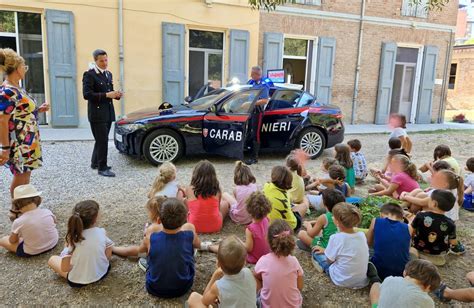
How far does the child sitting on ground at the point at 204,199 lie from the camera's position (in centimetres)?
408

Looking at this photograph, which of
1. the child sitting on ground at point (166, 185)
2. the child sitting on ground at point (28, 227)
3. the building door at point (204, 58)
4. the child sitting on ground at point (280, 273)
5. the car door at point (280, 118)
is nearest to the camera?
the child sitting on ground at point (280, 273)

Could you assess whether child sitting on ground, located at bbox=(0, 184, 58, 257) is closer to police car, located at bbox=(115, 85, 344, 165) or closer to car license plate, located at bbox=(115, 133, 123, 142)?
police car, located at bbox=(115, 85, 344, 165)

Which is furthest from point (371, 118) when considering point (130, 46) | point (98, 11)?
point (98, 11)

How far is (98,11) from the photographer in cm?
1027

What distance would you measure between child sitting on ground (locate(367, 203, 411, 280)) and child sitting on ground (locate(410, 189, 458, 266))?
0.37 metres

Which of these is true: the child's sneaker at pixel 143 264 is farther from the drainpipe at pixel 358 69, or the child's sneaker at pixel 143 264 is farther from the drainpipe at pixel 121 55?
the drainpipe at pixel 358 69

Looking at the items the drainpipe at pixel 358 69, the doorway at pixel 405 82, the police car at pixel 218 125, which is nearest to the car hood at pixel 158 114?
the police car at pixel 218 125

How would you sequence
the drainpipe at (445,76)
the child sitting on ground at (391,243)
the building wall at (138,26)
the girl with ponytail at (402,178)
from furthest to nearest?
the drainpipe at (445,76), the building wall at (138,26), the girl with ponytail at (402,178), the child sitting on ground at (391,243)

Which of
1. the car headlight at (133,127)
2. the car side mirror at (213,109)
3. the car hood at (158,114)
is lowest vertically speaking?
the car headlight at (133,127)

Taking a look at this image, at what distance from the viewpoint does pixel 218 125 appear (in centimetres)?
696

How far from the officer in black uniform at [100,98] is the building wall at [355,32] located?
23.9ft

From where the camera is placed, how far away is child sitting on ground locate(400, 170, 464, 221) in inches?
162

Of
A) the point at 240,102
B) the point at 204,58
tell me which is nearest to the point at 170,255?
the point at 240,102

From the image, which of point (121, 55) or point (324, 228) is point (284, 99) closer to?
point (324, 228)
